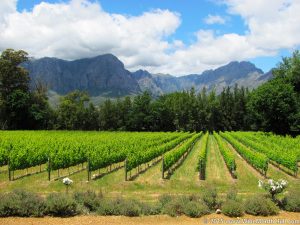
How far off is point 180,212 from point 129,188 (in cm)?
787

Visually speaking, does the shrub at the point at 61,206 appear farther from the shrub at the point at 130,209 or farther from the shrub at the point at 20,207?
the shrub at the point at 130,209

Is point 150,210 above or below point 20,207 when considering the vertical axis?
below

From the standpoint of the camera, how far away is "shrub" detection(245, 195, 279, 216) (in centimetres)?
1345

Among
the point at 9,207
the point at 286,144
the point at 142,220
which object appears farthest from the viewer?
the point at 286,144

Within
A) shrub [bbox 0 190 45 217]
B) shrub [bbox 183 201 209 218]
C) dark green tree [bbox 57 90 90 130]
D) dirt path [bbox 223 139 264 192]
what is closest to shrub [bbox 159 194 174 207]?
shrub [bbox 183 201 209 218]

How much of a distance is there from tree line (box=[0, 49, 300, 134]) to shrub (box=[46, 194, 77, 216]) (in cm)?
5310

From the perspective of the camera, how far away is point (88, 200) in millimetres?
13711

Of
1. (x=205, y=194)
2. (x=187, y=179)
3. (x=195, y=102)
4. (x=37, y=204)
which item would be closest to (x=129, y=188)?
(x=187, y=179)

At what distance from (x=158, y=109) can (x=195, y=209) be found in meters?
74.8

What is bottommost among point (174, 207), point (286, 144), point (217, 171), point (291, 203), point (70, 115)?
point (217, 171)

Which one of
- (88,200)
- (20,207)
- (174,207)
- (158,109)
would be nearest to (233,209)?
(174,207)

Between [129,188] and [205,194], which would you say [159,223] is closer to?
[205,194]

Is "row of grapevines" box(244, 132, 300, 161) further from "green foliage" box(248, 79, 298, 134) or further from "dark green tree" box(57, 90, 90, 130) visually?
"dark green tree" box(57, 90, 90, 130)

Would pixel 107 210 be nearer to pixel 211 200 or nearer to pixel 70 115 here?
pixel 211 200
